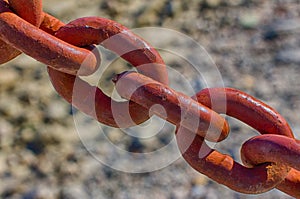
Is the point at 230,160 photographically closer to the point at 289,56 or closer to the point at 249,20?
the point at 289,56

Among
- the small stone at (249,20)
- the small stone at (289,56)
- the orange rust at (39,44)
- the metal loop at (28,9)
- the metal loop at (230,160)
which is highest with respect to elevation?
the metal loop at (28,9)

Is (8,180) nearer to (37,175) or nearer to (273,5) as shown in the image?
(37,175)

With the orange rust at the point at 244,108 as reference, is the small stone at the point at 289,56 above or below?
below

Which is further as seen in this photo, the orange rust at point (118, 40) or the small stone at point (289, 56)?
the small stone at point (289, 56)

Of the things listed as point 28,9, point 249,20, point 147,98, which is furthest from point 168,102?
point 249,20

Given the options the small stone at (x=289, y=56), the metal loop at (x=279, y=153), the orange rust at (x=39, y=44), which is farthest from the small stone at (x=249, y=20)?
the orange rust at (x=39, y=44)

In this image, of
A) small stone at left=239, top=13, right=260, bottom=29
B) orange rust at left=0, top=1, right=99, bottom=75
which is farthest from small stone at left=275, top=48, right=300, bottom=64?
orange rust at left=0, top=1, right=99, bottom=75

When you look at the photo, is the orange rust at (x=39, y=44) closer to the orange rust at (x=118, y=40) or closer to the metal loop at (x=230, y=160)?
the orange rust at (x=118, y=40)

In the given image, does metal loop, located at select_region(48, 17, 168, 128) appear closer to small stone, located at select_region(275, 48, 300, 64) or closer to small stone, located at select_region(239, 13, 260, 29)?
small stone, located at select_region(275, 48, 300, 64)
